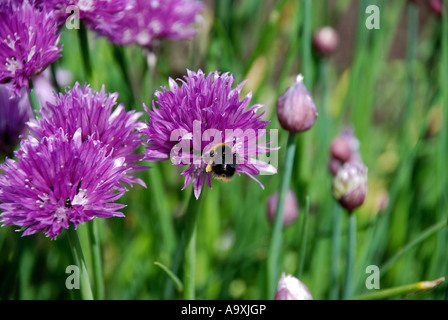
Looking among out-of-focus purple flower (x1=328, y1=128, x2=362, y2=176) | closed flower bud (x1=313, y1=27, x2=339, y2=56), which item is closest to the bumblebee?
out-of-focus purple flower (x1=328, y1=128, x2=362, y2=176)

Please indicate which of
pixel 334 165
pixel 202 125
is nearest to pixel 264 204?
pixel 334 165

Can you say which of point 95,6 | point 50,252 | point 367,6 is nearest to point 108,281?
point 50,252

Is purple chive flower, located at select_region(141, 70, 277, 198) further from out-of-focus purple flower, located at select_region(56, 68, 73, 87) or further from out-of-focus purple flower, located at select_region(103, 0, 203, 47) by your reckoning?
out-of-focus purple flower, located at select_region(56, 68, 73, 87)

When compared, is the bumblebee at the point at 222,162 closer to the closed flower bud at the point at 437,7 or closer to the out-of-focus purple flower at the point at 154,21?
the out-of-focus purple flower at the point at 154,21

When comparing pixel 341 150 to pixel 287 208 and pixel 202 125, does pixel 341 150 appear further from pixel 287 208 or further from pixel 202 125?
pixel 202 125

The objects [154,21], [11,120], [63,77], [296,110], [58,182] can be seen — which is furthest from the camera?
[63,77]

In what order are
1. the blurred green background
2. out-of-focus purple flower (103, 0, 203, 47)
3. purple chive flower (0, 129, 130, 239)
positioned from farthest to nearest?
the blurred green background, out-of-focus purple flower (103, 0, 203, 47), purple chive flower (0, 129, 130, 239)

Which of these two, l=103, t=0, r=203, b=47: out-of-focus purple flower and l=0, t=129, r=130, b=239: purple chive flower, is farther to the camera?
l=103, t=0, r=203, b=47: out-of-focus purple flower
